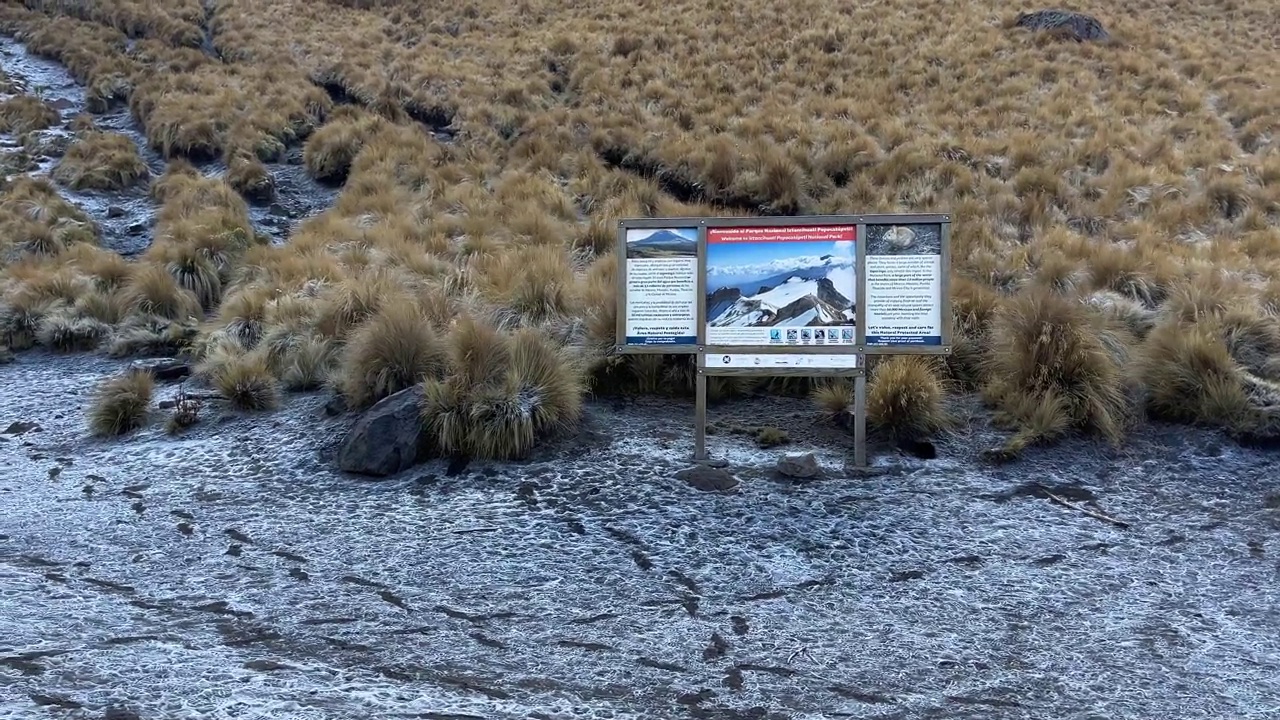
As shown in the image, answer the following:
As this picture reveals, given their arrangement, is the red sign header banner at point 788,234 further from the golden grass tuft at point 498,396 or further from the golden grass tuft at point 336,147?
the golden grass tuft at point 336,147

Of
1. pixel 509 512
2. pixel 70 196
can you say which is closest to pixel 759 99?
pixel 70 196

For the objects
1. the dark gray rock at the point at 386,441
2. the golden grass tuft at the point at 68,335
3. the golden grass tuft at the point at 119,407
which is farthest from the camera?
the golden grass tuft at the point at 68,335

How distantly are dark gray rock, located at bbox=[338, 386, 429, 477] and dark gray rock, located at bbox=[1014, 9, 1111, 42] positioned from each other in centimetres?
1808

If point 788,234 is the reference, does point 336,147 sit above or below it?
above

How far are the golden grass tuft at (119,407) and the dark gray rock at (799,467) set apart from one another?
515 cm

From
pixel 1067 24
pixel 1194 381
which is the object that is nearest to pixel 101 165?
pixel 1194 381

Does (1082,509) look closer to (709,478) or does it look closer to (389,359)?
(709,478)

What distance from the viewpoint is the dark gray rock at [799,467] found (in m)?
6.24

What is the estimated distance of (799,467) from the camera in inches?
247

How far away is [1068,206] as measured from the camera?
12.4 m

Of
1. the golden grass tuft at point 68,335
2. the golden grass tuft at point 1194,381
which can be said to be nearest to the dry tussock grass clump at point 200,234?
the golden grass tuft at point 68,335

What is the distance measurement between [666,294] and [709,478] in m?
1.32

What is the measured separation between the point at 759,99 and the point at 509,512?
13227 millimetres

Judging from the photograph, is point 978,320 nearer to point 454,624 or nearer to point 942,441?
point 942,441
